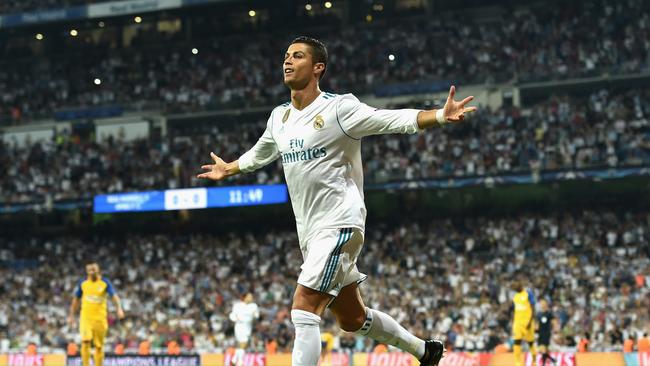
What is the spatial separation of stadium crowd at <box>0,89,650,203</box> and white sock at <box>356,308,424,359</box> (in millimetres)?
28641

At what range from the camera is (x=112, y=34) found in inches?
1933

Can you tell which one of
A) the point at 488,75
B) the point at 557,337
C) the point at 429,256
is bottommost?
the point at 557,337

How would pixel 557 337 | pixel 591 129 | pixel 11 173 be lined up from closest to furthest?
1. pixel 557 337
2. pixel 591 129
3. pixel 11 173

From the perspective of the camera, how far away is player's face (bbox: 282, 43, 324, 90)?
7.29 meters

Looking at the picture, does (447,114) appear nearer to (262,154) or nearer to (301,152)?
(301,152)

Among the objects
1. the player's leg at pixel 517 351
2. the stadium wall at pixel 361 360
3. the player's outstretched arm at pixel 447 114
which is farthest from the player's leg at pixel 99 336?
the player's outstretched arm at pixel 447 114

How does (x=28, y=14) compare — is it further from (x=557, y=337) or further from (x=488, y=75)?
(x=557, y=337)

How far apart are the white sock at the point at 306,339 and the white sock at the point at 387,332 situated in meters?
0.71

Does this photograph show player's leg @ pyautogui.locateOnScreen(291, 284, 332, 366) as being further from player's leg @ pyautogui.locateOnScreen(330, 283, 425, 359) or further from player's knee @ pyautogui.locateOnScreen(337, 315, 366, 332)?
player's knee @ pyautogui.locateOnScreen(337, 315, 366, 332)

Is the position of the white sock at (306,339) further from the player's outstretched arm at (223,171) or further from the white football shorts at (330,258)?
the player's outstretched arm at (223,171)

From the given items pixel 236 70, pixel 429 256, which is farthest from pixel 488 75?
pixel 236 70

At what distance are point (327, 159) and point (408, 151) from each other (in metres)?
32.1

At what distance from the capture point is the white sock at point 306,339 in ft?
22.4

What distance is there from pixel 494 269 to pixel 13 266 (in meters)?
20.9
